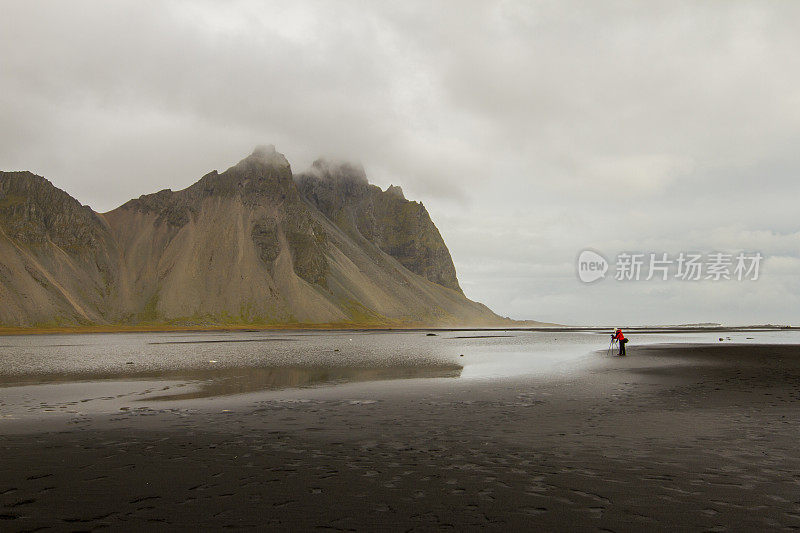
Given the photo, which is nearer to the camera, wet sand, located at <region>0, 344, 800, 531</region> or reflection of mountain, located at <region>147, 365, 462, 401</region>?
wet sand, located at <region>0, 344, 800, 531</region>

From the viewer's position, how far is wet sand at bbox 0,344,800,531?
9.10 metres

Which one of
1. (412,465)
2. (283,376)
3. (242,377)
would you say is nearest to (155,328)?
(242,377)

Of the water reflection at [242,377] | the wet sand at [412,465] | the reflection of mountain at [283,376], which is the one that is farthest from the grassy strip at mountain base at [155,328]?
the wet sand at [412,465]

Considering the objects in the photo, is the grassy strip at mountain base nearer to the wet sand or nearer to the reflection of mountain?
the reflection of mountain

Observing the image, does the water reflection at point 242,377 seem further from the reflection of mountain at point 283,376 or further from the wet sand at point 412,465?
the wet sand at point 412,465

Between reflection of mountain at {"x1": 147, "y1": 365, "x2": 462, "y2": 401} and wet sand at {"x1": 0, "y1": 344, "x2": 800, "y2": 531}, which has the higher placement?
wet sand at {"x1": 0, "y1": 344, "x2": 800, "y2": 531}

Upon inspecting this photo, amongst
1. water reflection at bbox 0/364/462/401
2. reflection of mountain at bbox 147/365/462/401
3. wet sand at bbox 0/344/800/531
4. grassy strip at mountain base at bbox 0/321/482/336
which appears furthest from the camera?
grassy strip at mountain base at bbox 0/321/482/336

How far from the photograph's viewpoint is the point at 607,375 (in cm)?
3481

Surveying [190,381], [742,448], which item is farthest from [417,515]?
[190,381]

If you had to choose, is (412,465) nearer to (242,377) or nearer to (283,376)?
(283,376)

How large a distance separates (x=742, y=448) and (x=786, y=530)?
21.4ft

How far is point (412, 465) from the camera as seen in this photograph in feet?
41.3

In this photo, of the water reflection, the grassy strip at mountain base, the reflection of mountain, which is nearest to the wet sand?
the reflection of mountain

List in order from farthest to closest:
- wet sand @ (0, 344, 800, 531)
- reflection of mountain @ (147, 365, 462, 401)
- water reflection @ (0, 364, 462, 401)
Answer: water reflection @ (0, 364, 462, 401), reflection of mountain @ (147, 365, 462, 401), wet sand @ (0, 344, 800, 531)
